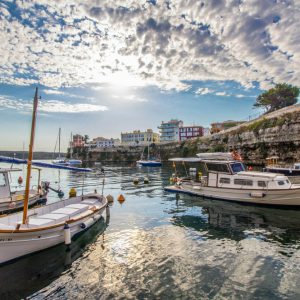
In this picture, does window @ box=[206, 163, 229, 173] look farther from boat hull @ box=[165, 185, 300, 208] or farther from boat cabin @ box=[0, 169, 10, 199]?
boat cabin @ box=[0, 169, 10, 199]

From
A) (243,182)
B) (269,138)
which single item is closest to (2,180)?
(243,182)

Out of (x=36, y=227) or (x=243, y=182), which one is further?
(x=243, y=182)

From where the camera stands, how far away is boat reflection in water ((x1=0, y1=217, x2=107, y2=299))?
10.4m

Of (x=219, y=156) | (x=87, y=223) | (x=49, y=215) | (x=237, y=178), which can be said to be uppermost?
(x=219, y=156)

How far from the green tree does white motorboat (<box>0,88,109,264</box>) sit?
97.1 meters

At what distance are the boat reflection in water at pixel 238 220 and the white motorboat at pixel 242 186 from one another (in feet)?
2.91

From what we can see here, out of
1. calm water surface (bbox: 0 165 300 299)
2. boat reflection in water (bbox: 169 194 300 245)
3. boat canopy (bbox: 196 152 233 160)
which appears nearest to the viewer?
calm water surface (bbox: 0 165 300 299)

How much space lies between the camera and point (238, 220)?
20484mm

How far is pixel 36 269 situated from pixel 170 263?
6.53 meters

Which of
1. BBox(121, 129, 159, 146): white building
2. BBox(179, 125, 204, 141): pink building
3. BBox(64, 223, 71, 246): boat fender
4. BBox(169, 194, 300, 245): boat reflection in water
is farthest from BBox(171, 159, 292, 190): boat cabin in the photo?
BBox(121, 129, 159, 146): white building

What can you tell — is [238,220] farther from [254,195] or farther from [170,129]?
[170,129]

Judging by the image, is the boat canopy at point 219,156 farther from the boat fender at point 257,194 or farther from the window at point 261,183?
the boat fender at point 257,194

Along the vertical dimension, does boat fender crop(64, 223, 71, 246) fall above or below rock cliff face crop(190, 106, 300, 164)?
below

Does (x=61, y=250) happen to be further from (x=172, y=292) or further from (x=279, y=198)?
(x=279, y=198)
